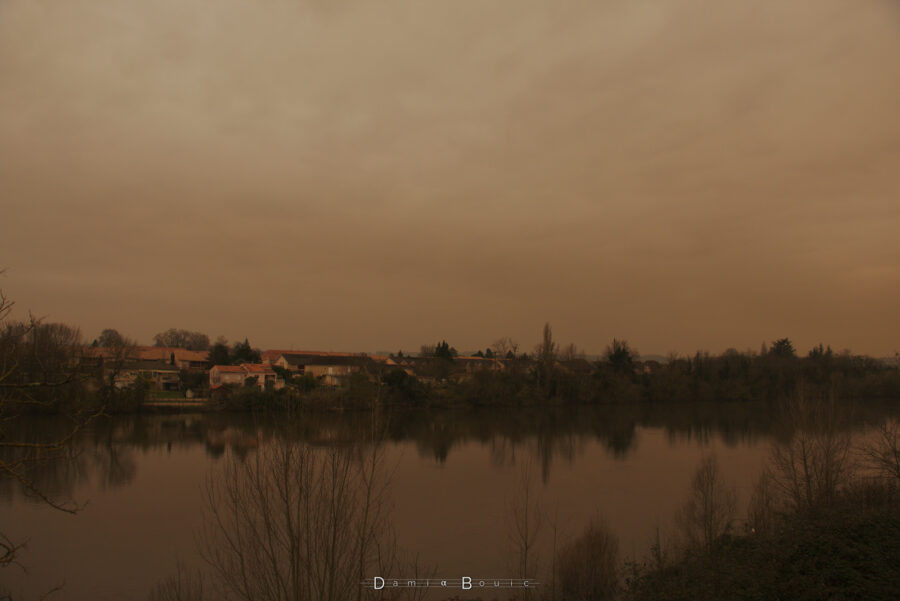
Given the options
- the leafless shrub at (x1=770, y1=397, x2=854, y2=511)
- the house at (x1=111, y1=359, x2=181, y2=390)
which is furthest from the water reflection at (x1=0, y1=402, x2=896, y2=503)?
the house at (x1=111, y1=359, x2=181, y2=390)

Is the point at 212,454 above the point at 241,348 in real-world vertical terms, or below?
below

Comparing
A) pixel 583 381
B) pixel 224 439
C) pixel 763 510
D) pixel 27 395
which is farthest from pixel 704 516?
pixel 583 381

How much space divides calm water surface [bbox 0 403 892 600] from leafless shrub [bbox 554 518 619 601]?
78 centimetres

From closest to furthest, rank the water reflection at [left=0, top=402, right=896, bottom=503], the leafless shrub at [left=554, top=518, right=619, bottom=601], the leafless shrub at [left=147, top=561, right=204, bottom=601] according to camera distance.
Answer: the leafless shrub at [left=147, top=561, right=204, bottom=601]
the leafless shrub at [left=554, top=518, right=619, bottom=601]
the water reflection at [left=0, top=402, right=896, bottom=503]

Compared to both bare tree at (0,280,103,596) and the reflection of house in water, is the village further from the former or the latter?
bare tree at (0,280,103,596)

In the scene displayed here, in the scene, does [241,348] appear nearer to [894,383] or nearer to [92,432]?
[92,432]

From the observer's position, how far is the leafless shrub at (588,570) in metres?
8.23

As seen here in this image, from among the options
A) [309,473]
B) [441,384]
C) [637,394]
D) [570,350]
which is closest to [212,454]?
[309,473]

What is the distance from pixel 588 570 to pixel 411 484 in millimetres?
8136

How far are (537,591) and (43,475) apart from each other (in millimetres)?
15331

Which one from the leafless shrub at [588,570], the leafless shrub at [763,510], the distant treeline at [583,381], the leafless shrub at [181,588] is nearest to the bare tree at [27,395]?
the leafless shrub at [181,588]

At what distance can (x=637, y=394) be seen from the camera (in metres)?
47.9

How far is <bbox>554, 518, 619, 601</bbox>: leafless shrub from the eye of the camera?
27.0ft

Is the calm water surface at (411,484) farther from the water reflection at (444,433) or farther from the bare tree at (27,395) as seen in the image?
the bare tree at (27,395)
